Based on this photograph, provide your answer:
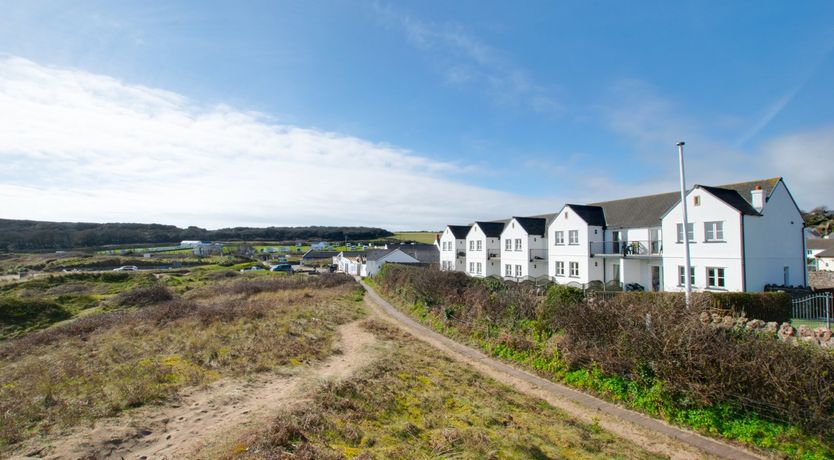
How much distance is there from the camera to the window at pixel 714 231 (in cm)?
2350

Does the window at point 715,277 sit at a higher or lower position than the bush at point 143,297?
higher

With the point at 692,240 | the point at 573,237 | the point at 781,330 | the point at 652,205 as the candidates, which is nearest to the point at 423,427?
the point at 781,330

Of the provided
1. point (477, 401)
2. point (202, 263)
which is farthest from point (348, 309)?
point (202, 263)

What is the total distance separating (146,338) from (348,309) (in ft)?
40.3

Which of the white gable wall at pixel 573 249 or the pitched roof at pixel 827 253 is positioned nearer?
the white gable wall at pixel 573 249

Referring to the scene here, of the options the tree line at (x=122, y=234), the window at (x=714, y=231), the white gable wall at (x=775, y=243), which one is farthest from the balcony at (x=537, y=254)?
the tree line at (x=122, y=234)

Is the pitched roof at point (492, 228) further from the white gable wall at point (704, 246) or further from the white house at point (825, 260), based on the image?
the white house at point (825, 260)

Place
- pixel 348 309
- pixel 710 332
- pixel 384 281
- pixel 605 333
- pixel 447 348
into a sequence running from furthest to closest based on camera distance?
pixel 384 281, pixel 348 309, pixel 447 348, pixel 605 333, pixel 710 332

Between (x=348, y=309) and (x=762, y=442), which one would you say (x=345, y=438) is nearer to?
(x=762, y=442)

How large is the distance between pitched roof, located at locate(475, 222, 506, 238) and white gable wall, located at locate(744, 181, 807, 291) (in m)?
25.1

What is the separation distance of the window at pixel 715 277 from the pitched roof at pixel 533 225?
16313 millimetres

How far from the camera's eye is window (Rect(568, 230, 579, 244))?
33500mm

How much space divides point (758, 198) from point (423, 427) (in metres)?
26.4

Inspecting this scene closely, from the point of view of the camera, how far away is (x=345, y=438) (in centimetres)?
754
